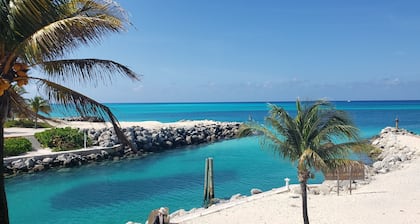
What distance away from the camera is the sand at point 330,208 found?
11.6 metres

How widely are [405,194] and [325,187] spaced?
3242 mm

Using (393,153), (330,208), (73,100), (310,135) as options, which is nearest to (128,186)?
(330,208)

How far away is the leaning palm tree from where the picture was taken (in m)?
8.52

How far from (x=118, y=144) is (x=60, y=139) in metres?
4.85

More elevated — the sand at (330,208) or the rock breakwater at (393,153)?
the sand at (330,208)

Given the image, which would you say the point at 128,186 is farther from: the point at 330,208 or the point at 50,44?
the point at 50,44

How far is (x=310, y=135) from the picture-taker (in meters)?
8.65

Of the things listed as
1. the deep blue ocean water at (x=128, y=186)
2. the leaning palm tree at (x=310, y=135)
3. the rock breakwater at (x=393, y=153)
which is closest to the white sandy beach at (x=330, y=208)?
the deep blue ocean water at (x=128, y=186)

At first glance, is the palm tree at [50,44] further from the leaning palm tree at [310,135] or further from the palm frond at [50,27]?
the leaning palm tree at [310,135]

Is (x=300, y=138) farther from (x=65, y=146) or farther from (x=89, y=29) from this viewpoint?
(x=65, y=146)

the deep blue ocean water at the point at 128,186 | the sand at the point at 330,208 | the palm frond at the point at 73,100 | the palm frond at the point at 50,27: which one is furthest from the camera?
the deep blue ocean water at the point at 128,186

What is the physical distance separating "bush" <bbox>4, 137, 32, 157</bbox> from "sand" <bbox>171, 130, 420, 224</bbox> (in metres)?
17.4

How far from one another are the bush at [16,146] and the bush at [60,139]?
140cm

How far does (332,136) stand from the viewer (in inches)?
345
